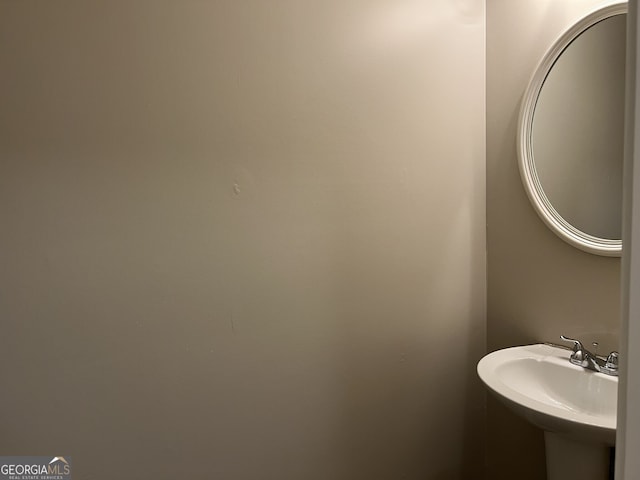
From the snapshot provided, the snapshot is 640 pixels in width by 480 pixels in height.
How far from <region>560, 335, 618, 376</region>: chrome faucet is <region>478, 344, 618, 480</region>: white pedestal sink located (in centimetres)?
2

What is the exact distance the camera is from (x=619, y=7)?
1254 mm

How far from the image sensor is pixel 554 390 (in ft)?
4.46

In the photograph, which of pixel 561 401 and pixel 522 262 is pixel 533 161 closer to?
pixel 522 262

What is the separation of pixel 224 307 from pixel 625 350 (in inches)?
43.9

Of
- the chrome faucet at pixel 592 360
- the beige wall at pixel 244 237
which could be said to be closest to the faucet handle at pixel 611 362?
the chrome faucet at pixel 592 360

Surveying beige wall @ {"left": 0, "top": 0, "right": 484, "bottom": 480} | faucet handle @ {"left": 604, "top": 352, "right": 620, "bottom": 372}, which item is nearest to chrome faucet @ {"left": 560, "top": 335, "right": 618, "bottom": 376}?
faucet handle @ {"left": 604, "top": 352, "right": 620, "bottom": 372}

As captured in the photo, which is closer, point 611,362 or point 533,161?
point 611,362

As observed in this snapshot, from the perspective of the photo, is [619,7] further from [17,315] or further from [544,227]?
[17,315]

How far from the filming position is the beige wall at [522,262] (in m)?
1.37

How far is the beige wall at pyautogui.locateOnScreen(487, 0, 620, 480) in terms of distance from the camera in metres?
1.37

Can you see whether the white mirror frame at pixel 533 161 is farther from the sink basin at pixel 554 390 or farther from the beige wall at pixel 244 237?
the sink basin at pixel 554 390

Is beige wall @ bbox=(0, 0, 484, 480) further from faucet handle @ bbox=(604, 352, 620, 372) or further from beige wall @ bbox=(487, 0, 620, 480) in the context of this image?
faucet handle @ bbox=(604, 352, 620, 372)

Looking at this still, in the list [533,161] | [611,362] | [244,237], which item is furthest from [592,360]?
[244,237]

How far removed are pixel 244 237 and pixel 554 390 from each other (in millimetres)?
1110
